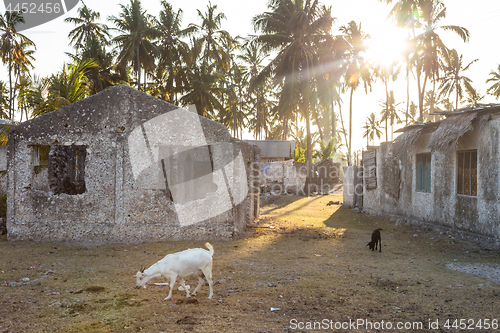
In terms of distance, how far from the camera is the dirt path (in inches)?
158

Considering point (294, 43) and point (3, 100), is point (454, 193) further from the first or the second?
point (3, 100)

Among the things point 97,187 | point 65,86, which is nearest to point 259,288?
point 97,187

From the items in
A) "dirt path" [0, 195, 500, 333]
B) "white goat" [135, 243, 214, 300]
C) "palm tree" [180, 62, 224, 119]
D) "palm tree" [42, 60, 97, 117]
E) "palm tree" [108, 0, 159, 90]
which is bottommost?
"dirt path" [0, 195, 500, 333]

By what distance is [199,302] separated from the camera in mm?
4617

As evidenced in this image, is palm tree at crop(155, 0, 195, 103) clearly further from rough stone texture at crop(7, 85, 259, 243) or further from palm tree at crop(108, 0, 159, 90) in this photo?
rough stone texture at crop(7, 85, 259, 243)

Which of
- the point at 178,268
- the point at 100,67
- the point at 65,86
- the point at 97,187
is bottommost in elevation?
the point at 178,268

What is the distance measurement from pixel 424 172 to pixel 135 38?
2403 cm

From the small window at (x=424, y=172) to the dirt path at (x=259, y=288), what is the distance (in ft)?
6.78

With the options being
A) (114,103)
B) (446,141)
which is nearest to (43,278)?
(114,103)

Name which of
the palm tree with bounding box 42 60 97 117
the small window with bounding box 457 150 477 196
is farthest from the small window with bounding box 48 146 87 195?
the small window with bounding box 457 150 477 196

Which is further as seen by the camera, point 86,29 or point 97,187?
point 86,29

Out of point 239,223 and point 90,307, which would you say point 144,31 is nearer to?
point 239,223

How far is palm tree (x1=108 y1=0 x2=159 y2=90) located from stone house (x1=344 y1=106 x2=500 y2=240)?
2142cm

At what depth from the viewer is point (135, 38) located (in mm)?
27172
